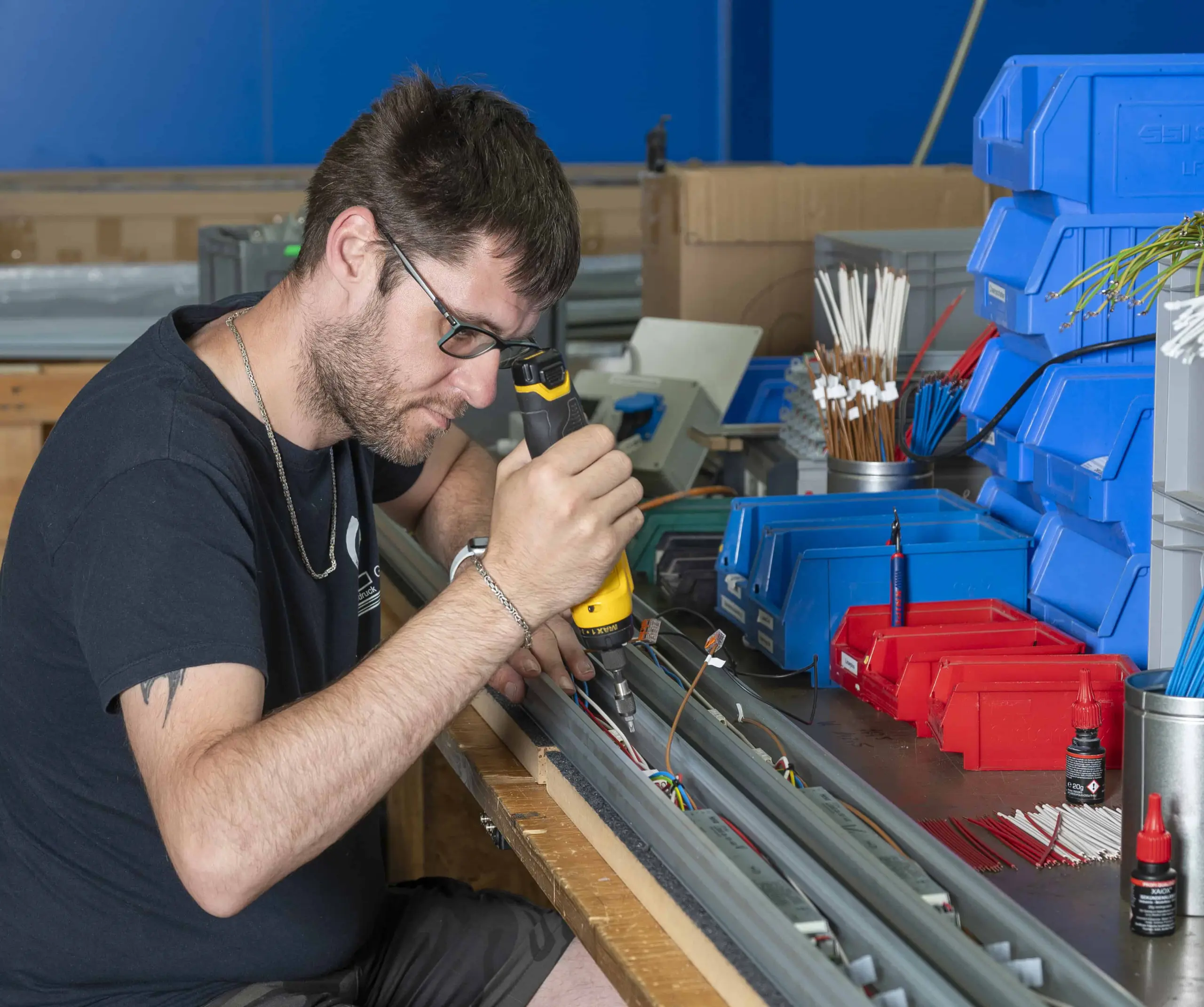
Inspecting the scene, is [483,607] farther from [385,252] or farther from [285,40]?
[285,40]

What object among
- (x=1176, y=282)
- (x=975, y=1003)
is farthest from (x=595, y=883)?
(x=1176, y=282)

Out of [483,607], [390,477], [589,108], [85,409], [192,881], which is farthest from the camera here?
[589,108]

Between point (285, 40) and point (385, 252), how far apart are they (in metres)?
4.09

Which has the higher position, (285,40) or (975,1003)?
(285,40)

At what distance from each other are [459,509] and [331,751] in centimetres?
82

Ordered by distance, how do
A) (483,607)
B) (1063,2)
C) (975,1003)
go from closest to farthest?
(975,1003) → (483,607) → (1063,2)

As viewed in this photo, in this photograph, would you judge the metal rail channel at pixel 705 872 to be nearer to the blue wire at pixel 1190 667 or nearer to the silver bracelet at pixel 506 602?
the silver bracelet at pixel 506 602

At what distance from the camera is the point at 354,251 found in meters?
1.38

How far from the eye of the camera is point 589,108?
5.25 metres

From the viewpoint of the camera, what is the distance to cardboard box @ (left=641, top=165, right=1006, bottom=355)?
3.13 metres

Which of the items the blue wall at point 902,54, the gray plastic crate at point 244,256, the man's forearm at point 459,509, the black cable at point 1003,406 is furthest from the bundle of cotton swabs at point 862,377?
the blue wall at point 902,54

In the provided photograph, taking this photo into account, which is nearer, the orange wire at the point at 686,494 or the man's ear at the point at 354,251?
the man's ear at the point at 354,251

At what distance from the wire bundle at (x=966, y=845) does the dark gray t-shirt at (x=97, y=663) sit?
25.2 inches

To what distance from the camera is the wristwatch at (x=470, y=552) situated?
4.53 ft
